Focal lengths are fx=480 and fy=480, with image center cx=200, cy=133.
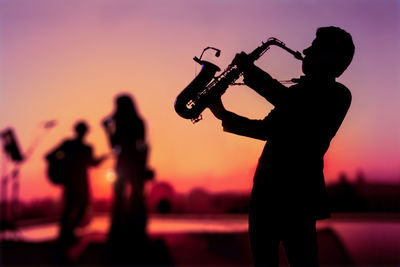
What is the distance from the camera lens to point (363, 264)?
601 centimetres

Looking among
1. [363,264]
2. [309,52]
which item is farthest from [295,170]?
[363,264]

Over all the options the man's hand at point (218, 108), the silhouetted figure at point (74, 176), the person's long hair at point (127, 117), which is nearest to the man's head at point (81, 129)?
the silhouetted figure at point (74, 176)

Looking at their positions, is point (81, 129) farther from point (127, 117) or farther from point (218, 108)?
point (218, 108)

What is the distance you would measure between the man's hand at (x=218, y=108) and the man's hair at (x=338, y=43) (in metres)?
0.53

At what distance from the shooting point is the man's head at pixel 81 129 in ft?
23.5

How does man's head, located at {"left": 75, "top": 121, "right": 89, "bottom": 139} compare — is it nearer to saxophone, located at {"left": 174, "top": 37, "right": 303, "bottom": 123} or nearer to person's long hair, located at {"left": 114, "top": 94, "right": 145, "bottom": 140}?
person's long hair, located at {"left": 114, "top": 94, "right": 145, "bottom": 140}

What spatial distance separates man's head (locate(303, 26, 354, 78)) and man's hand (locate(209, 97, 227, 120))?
0.42 meters

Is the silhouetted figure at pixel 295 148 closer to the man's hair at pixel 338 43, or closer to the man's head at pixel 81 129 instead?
the man's hair at pixel 338 43

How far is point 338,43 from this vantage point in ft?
6.88

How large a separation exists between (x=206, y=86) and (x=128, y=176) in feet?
16.0

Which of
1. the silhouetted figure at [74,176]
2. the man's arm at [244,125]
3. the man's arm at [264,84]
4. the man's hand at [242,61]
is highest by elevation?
the man's hand at [242,61]

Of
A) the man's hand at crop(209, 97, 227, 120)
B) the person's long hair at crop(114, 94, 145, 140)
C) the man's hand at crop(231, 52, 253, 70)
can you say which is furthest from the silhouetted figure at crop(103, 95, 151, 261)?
the man's hand at crop(231, 52, 253, 70)

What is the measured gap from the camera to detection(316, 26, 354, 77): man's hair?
2086 millimetres

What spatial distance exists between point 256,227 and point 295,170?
299 millimetres
